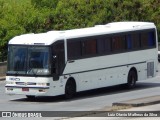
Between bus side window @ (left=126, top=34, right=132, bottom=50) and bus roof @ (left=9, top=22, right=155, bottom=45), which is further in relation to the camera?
bus side window @ (left=126, top=34, right=132, bottom=50)

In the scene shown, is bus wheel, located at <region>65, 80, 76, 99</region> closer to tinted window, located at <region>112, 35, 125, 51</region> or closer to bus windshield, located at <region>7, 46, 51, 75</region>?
bus windshield, located at <region>7, 46, 51, 75</region>

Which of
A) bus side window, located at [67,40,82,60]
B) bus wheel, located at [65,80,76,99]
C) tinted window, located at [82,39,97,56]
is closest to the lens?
bus wheel, located at [65,80,76,99]

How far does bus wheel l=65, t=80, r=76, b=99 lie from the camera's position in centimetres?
2978

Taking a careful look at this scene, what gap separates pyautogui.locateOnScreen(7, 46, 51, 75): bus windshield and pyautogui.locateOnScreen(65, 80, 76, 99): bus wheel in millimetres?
1313

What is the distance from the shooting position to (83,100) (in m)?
29.4

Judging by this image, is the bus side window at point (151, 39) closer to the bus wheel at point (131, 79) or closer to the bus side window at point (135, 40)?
the bus side window at point (135, 40)

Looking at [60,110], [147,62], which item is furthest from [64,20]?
[60,110]

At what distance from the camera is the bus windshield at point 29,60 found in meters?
29.0

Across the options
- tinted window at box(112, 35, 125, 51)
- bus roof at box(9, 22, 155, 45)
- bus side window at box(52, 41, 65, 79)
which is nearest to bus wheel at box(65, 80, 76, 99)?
bus side window at box(52, 41, 65, 79)

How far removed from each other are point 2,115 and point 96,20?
26.6 metres

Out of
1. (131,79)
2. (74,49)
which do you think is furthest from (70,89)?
(131,79)

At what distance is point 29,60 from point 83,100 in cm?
271

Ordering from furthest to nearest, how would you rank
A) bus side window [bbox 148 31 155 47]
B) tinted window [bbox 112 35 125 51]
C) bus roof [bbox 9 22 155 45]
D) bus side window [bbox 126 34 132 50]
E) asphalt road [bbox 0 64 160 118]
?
bus side window [bbox 148 31 155 47], bus side window [bbox 126 34 132 50], tinted window [bbox 112 35 125 51], bus roof [bbox 9 22 155 45], asphalt road [bbox 0 64 160 118]

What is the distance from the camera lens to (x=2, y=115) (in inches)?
955
